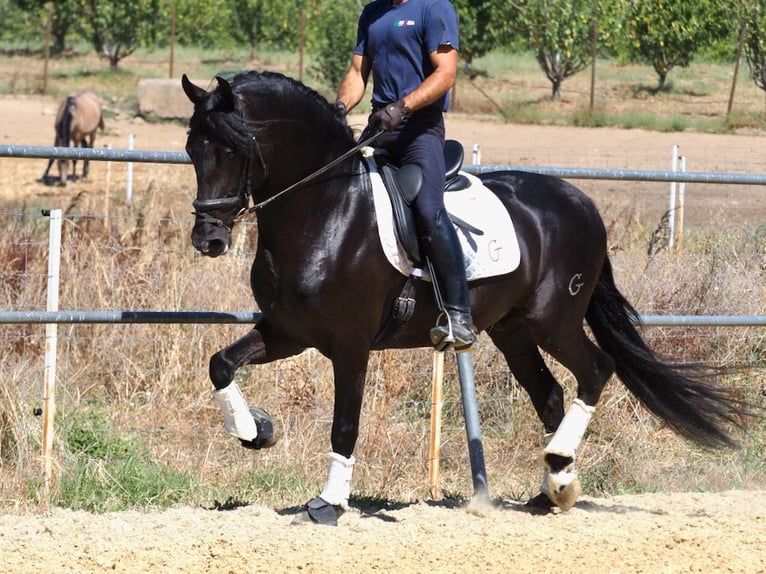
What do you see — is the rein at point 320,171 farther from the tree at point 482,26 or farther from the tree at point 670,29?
the tree at point 670,29

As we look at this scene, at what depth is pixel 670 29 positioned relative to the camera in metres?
36.8

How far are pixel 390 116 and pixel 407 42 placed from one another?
509mm

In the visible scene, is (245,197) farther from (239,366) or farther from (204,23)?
(204,23)

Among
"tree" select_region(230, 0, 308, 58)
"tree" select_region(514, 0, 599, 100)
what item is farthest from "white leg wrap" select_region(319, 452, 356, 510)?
"tree" select_region(230, 0, 308, 58)

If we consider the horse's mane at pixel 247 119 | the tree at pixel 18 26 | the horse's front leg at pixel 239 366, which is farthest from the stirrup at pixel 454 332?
the tree at pixel 18 26

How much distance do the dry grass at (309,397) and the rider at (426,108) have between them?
1633 mm

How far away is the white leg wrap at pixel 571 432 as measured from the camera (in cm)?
610

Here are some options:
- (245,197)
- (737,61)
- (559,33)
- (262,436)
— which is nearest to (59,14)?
(559,33)

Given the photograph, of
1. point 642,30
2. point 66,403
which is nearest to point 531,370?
point 66,403

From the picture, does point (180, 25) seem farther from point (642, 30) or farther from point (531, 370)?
point (531, 370)

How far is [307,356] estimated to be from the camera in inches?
310

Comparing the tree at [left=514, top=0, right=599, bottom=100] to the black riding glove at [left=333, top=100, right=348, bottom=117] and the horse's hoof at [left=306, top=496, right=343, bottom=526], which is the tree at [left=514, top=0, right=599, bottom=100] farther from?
the horse's hoof at [left=306, top=496, right=343, bottom=526]

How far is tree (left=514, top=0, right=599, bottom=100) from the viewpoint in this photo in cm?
3431

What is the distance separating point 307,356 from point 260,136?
283cm
